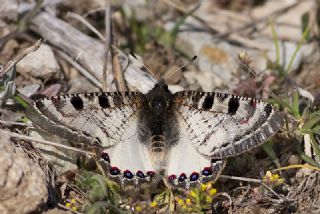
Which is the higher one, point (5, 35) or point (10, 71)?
point (5, 35)

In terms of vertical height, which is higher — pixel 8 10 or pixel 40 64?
pixel 8 10

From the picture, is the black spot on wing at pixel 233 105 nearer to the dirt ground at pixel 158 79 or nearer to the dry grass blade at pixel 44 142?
the dirt ground at pixel 158 79

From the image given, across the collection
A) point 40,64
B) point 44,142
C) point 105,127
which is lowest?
point 44,142

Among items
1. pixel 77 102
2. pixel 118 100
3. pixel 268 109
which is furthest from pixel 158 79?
pixel 268 109

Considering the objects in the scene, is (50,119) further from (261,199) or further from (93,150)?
(261,199)

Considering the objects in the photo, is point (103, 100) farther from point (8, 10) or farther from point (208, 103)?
point (8, 10)

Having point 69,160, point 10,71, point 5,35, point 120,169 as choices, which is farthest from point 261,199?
point 5,35

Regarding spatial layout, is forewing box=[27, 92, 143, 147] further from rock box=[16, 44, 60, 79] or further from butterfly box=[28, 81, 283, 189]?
rock box=[16, 44, 60, 79]
